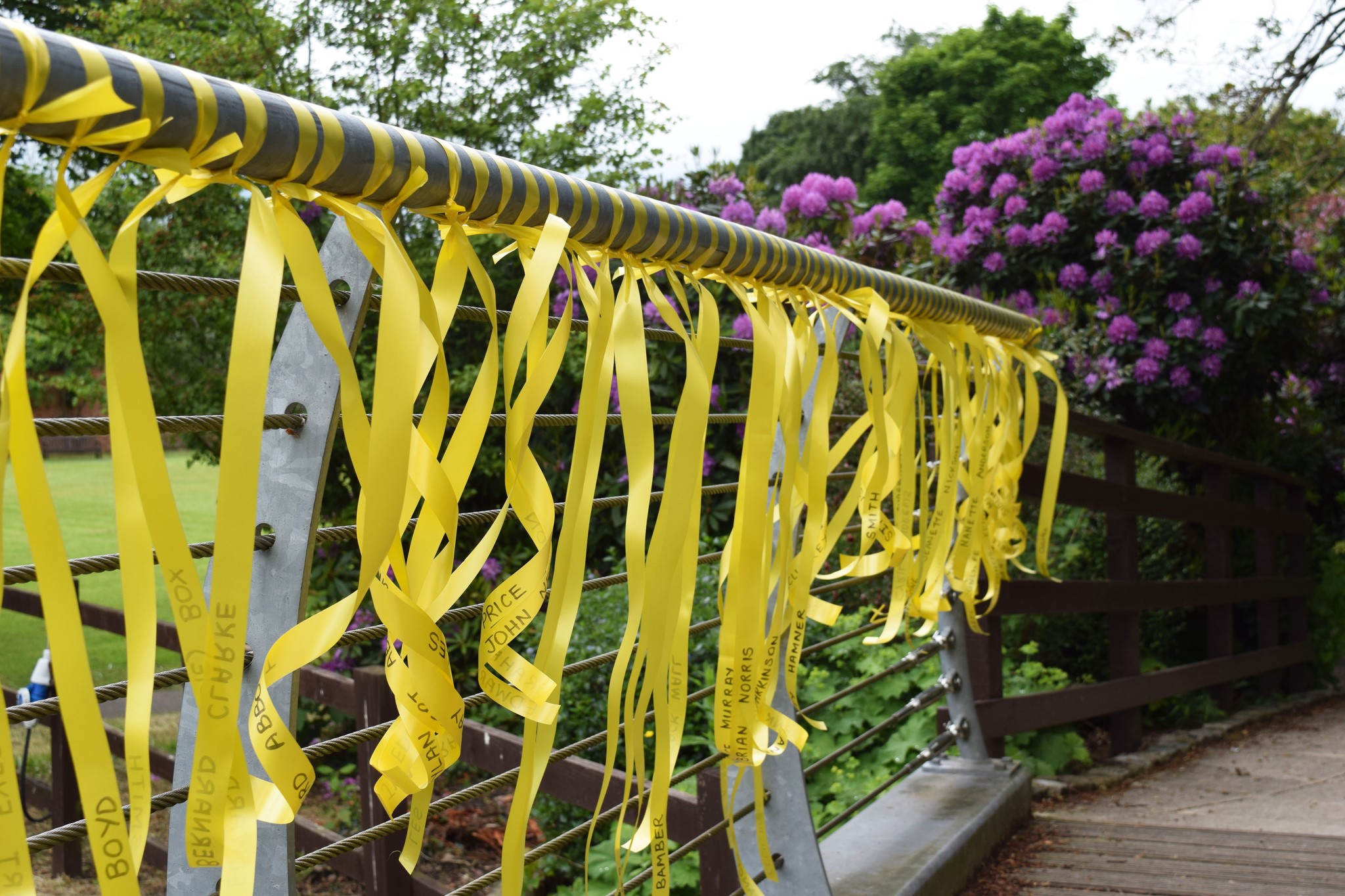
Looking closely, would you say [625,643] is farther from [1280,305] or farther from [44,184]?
[44,184]

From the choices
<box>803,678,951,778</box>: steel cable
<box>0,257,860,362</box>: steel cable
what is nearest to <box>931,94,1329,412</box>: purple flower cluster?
<box>803,678,951,778</box>: steel cable

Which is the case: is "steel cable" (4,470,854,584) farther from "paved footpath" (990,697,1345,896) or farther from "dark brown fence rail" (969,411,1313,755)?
"dark brown fence rail" (969,411,1313,755)

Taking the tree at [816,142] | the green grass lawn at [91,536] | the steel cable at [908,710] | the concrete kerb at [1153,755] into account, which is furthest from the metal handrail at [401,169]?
the tree at [816,142]

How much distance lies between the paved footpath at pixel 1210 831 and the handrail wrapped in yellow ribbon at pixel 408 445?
1.22m

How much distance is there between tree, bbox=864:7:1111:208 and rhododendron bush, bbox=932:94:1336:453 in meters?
15.7

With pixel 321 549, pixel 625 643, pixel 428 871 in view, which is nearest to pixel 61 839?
pixel 625 643

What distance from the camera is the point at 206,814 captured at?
22.8 inches

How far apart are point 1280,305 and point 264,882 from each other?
4774mm

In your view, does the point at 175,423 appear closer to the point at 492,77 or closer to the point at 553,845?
the point at 553,845

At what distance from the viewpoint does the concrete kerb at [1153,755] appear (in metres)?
2.91

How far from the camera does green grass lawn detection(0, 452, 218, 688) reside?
6.83m

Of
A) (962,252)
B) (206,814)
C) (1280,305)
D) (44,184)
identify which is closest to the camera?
(206,814)

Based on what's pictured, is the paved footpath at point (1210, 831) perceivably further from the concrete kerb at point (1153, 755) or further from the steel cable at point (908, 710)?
the steel cable at point (908, 710)

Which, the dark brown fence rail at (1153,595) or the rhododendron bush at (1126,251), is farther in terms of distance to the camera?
the rhododendron bush at (1126,251)
